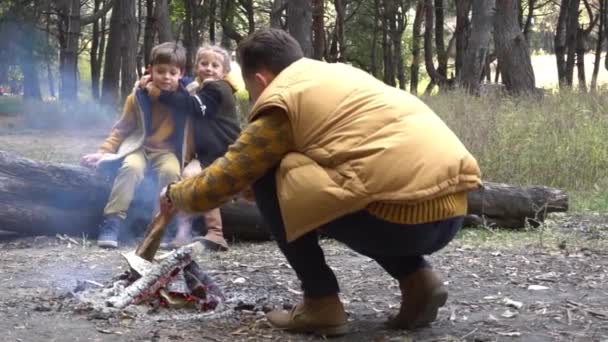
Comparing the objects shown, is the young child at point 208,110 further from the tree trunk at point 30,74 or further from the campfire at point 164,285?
the tree trunk at point 30,74

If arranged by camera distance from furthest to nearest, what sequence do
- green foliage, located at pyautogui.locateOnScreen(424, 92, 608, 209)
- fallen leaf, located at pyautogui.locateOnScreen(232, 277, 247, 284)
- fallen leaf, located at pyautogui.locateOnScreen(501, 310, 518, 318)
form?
green foliage, located at pyautogui.locateOnScreen(424, 92, 608, 209) → fallen leaf, located at pyautogui.locateOnScreen(232, 277, 247, 284) → fallen leaf, located at pyautogui.locateOnScreen(501, 310, 518, 318)

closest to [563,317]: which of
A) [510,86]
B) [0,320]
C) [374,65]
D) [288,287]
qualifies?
[288,287]

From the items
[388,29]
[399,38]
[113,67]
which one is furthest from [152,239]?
[388,29]

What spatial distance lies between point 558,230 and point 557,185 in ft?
6.44

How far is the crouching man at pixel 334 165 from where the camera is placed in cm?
288

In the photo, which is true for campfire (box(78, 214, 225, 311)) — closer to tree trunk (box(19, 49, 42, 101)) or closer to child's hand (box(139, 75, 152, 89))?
child's hand (box(139, 75, 152, 89))

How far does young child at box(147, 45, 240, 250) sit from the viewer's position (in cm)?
527

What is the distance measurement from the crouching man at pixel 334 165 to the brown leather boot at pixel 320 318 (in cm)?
1

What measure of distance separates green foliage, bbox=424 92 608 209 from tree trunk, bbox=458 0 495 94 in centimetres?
610

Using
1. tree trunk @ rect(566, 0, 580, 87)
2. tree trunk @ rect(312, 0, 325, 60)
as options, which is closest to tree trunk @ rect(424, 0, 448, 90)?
tree trunk @ rect(566, 0, 580, 87)

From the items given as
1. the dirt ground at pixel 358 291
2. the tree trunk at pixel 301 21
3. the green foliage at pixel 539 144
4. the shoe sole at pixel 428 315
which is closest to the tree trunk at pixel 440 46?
the tree trunk at pixel 301 21

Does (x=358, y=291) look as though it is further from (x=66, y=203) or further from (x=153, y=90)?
(x=66, y=203)

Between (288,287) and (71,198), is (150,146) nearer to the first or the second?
(71,198)

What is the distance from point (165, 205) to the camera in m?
3.32
